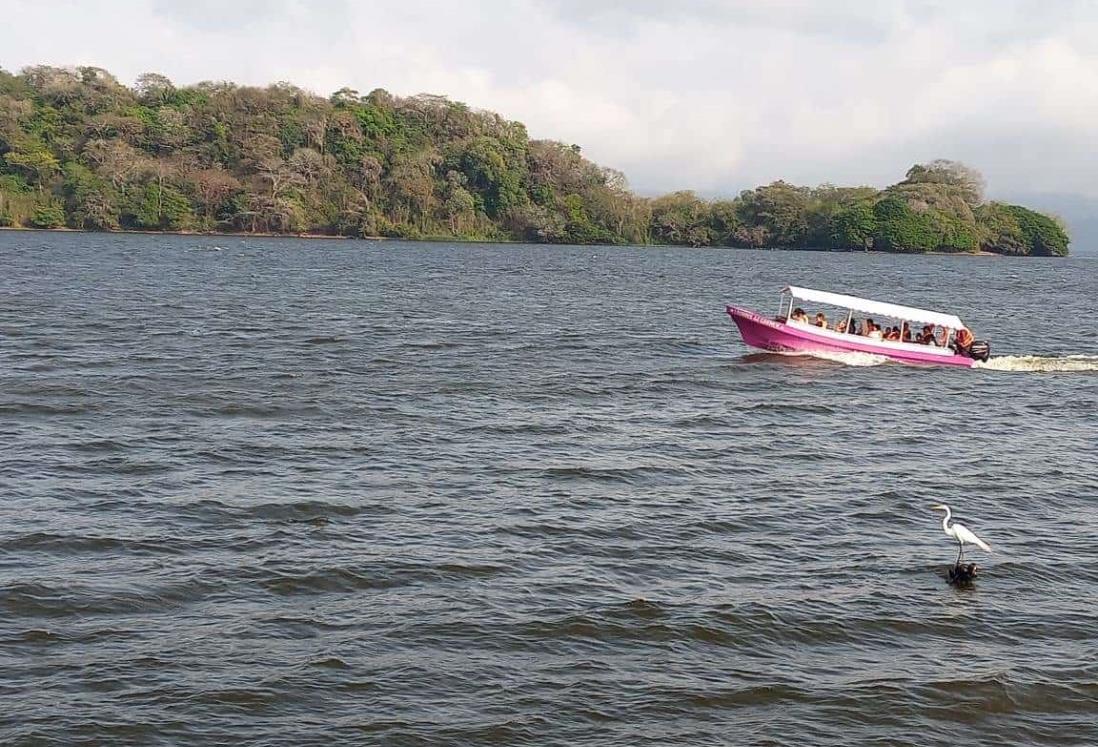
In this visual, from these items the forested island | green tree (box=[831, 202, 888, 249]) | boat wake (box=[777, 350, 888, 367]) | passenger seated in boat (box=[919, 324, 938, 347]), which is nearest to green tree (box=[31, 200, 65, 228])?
the forested island

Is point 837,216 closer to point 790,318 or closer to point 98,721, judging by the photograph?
point 790,318

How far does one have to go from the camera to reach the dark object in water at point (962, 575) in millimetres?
18969

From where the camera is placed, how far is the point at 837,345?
4456 centimetres

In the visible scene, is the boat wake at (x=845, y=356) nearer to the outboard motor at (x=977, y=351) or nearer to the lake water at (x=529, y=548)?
the lake water at (x=529, y=548)

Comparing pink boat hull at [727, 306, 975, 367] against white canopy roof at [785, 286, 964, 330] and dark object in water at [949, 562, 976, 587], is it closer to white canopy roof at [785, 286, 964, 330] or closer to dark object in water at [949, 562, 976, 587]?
white canopy roof at [785, 286, 964, 330]

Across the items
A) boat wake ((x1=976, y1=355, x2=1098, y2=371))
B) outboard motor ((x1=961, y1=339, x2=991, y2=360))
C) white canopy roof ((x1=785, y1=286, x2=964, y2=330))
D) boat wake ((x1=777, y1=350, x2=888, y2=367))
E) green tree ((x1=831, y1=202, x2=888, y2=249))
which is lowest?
boat wake ((x1=777, y1=350, x2=888, y2=367))

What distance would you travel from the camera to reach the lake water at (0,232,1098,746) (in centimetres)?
1454

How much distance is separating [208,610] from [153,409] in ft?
47.6

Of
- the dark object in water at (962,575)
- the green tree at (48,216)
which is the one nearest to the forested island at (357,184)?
the green tree at (48,216)

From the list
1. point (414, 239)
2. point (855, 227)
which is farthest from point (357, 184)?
point (855, 227)

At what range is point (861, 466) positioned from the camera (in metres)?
27.2

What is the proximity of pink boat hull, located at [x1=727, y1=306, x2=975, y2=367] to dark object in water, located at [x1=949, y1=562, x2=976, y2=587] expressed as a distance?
2593cm

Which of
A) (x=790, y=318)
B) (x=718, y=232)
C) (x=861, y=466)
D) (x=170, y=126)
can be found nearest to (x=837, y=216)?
(x=718, y=232)

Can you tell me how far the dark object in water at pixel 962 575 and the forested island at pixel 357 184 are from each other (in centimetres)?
14408
